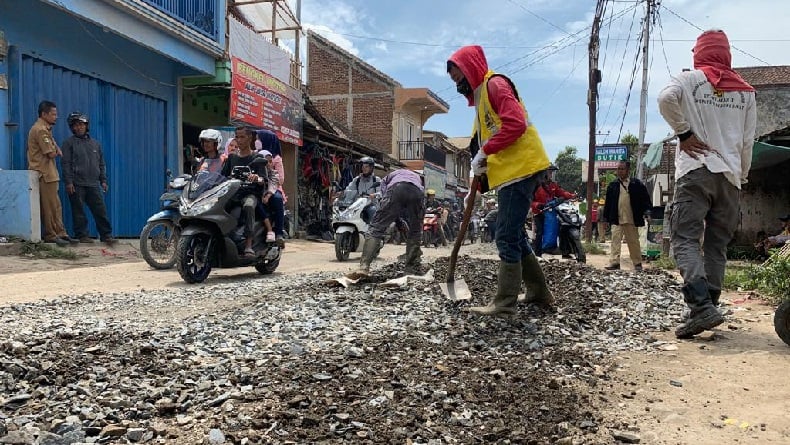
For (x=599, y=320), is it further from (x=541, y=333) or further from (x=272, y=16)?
(x=272, y=16)

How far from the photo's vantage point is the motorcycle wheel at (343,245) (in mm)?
8891

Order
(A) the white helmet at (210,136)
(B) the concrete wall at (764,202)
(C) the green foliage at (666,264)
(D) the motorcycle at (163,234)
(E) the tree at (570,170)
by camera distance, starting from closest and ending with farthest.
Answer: (A) the white helmet at (210,136)
(D) the motorcycle at (163,234)
(C) the green foliage at (666,264)
(B) the concrete wall at (764,202)
(E) the tree at (570,170)

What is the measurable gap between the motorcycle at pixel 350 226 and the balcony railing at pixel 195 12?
5.07m

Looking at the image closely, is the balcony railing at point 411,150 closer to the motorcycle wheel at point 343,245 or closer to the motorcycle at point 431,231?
the motorcycle at point 431,231

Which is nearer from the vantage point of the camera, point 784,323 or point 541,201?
point 784,323

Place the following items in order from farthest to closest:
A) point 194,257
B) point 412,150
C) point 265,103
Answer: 1. point 412,150
2. point 265,103
3. point 194,257

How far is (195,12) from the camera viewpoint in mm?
11305

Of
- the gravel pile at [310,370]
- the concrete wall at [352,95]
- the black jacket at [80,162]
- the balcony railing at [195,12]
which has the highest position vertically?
the concrete wall at [352,95]

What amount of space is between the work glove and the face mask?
440 millimetres

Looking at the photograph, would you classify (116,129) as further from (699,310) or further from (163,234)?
(699,310)

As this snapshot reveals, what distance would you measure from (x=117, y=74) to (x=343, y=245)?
535 centimetres

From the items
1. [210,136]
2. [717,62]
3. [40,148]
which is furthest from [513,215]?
[40,148]

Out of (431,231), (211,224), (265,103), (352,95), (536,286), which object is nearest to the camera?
(536,286)

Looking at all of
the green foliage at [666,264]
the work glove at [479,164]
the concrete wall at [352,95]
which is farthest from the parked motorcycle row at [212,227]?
the concrete wall at [352,95]
